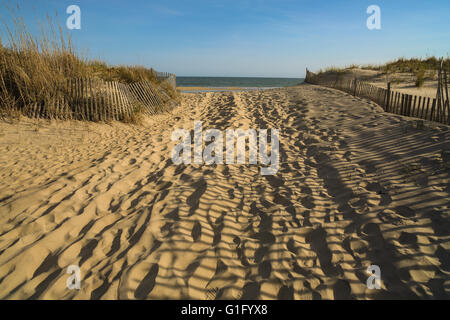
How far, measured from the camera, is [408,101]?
5918 mm

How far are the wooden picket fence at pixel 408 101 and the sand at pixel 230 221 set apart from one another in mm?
671

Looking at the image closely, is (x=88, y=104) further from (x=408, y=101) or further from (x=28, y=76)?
(x=408, y=101)

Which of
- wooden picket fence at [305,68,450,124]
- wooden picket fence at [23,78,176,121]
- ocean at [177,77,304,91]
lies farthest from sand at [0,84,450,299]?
ocean at [177,77,304,91]

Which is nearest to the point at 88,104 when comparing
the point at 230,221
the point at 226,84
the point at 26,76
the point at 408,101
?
the point at 26,76

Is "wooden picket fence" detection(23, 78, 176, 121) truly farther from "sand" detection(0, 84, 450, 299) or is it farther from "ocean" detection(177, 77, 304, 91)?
"ocean" detection(177, 77, 304, 91)

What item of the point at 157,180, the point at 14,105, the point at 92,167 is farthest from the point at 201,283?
the point at 14,105

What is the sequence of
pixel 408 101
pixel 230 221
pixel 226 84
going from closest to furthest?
pixel 230 221 < pixel 408 101 < pixel 226 84

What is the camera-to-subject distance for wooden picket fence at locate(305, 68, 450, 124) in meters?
4.95

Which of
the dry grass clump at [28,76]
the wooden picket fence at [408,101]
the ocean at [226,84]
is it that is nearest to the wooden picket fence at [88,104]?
the dry grass clump at [28,76]

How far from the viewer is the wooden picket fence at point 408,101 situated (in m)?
4.95

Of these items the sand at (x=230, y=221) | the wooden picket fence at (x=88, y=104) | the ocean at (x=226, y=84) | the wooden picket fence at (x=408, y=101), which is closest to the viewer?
the sand at (x=230, y=221)

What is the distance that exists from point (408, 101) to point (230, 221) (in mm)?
5748

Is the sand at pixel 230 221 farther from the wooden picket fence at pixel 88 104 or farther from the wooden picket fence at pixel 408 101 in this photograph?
the wooden picket fence at pixel 88 104
